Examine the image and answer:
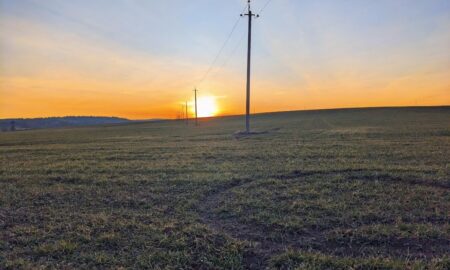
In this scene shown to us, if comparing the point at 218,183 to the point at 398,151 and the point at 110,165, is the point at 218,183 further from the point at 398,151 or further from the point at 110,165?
the point at 398,151

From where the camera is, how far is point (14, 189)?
10875 mm

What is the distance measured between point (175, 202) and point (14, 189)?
19.2 feet

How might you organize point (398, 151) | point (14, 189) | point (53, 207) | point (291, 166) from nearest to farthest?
point (53, 207)
point (14, 189)
point (291, 166)
point (398, 151)

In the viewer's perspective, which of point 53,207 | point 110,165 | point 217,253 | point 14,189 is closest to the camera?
point 217,253

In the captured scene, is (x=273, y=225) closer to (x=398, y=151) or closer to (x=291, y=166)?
(x=291, y=166)

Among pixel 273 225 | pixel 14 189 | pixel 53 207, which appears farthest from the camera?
pixel 14 189

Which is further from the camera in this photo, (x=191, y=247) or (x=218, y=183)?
(x=218, y=183)

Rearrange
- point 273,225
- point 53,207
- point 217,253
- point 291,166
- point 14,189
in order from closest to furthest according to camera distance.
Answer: point 217,253 < point 273,225 < point 53,207 < point 14,189 < point 291,166

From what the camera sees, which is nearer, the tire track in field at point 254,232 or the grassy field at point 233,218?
the grassy field at point 233,218

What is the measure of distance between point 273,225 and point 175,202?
3.12 metres

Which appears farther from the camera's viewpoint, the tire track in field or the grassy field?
the tire track in field

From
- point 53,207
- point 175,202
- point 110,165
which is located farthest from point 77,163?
point 175,202

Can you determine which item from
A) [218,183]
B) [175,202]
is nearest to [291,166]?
[218,183]

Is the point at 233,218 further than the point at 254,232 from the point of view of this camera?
Yes
